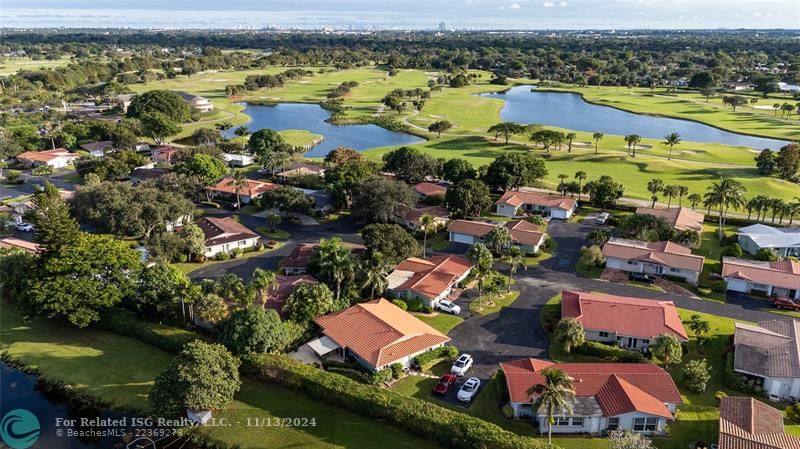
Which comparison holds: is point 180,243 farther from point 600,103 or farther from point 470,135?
point 600,103

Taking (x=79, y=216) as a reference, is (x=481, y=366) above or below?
below

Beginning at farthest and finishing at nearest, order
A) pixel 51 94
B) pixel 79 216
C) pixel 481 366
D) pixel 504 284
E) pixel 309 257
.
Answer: pixel 51 94 < pixel 79 216 < pixel 309 257 < pixel 504 284 < pixel 481 366

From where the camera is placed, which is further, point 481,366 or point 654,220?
point 654,220

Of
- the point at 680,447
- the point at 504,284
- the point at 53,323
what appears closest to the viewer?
the point at 680,447

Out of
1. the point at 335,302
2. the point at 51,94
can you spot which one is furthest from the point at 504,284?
the point at 51,94

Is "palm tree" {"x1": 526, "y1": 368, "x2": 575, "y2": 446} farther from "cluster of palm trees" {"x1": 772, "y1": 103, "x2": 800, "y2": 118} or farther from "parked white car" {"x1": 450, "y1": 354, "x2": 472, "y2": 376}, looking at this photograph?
"cluster of palm trees" {"x1": 772, "y1": 103, "x2": 800, "y2": 118}

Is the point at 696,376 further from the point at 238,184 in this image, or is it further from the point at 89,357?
the point at 238,184
